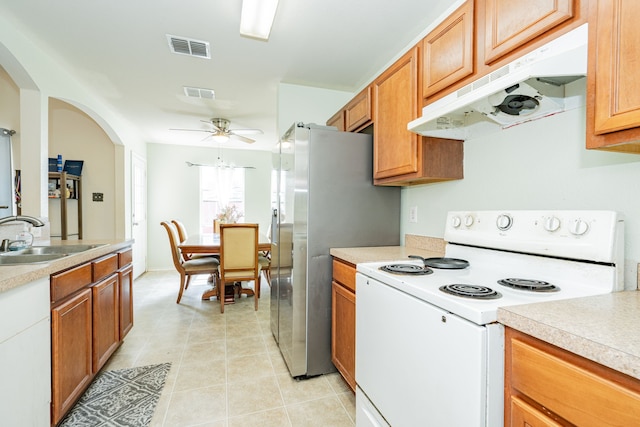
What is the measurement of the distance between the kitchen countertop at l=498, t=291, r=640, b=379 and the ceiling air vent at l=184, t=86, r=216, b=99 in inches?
131

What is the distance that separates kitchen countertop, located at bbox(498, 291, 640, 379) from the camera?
564 mm

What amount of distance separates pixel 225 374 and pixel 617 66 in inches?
98.8

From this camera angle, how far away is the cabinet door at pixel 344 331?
1.71 metres

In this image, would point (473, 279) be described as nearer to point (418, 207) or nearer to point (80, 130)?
point (418, 207)

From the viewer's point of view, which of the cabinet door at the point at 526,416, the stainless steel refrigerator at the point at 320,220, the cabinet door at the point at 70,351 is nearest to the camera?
the cabinet door at the point at 526,416

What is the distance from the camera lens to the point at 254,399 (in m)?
1.81

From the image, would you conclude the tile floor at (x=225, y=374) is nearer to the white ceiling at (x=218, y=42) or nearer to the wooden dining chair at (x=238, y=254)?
the wooden dining chair at (x=238, y=254)


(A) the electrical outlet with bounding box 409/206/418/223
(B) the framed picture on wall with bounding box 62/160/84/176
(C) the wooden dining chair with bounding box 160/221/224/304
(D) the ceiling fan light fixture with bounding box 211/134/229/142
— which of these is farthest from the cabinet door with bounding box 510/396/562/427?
(B) the framed picture on wall with bounding box 62/160/84/176

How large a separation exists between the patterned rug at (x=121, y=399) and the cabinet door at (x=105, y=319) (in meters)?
0.15

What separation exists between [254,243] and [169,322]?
1.17m

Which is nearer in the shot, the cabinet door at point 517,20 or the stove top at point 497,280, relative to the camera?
the stove top at point 497,280

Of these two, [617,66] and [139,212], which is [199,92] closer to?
[139,212]

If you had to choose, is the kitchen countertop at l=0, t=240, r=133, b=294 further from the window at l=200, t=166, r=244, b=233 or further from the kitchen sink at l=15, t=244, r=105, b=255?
the window at l=200, t=166, r=244, b=233

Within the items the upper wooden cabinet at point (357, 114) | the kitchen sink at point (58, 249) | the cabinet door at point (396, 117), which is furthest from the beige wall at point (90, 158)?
the cabinet door at point (396, 117)
